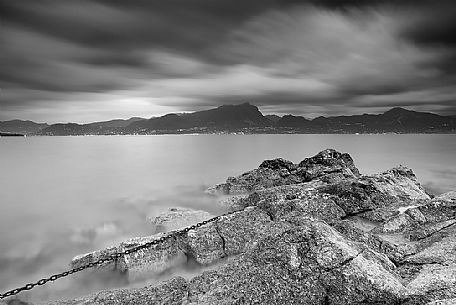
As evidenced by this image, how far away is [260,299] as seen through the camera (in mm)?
5520

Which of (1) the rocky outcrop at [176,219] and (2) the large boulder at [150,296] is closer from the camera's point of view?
(2) the large boulder at [150,296]

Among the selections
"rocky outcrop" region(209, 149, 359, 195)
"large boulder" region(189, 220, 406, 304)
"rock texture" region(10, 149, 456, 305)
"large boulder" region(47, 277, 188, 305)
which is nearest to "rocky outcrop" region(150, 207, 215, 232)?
"rock texture" region(10, 149, 456, 305)

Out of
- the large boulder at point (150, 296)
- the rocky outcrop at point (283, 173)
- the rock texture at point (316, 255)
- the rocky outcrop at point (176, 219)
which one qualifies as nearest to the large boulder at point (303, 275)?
the rock texture at point (316, 255)

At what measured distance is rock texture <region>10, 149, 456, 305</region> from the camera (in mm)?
5586

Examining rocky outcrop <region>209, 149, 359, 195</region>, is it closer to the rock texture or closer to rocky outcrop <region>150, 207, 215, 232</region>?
rocky outcrop <region>150, 207, 215, 232</region>

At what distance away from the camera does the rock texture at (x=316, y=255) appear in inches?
220

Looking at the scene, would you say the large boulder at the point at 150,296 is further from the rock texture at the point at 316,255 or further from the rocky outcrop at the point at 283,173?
the rocky outcrop at the point at 283,173

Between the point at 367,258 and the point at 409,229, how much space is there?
529cm

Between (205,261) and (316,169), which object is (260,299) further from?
(316,169)

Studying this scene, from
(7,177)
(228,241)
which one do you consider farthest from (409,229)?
(7,177)

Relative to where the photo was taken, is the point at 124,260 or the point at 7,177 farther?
the point at 7,177

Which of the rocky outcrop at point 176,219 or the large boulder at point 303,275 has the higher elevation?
the large boulder at point 303,275

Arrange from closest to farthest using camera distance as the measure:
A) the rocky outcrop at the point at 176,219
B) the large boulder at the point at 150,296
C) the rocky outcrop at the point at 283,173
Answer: the large boulder at the point at 150,296 → the rocky outcrop at the point at 176,219 → the rocky outcrop at the point at 283,173

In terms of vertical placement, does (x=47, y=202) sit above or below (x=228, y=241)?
below
